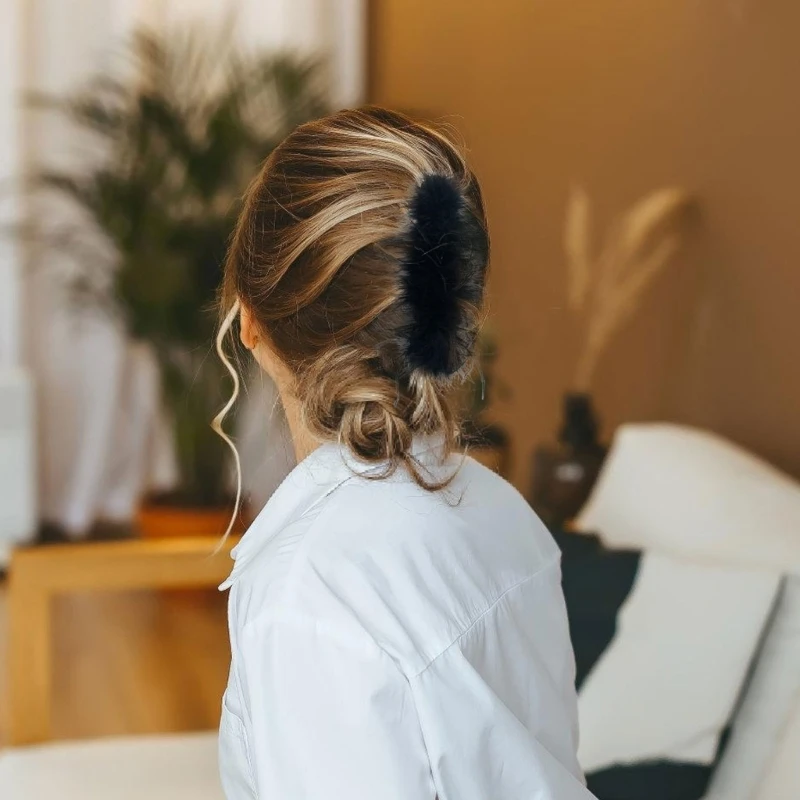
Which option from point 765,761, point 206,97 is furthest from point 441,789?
point 206,97

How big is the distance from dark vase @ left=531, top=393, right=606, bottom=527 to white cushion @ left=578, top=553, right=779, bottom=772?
30.4 inches

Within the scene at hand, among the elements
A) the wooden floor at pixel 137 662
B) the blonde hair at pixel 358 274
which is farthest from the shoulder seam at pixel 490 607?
the wooden floor at pixel 137 662

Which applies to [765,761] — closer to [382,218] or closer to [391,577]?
[391,577]

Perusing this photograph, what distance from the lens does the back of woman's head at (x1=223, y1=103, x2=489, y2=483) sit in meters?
0.92

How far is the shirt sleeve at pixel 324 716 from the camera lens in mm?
808

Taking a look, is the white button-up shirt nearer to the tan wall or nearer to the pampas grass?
the tan wall

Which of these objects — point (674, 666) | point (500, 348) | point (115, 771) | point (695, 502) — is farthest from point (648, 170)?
point (115, 771)

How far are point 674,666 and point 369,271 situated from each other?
2.61 feet

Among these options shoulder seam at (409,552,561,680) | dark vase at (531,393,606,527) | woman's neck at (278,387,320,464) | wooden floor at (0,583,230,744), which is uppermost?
woman's neck at (278,387,320,464)

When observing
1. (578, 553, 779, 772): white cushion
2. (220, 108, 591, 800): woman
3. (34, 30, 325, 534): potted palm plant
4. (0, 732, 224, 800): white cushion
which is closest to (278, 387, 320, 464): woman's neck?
(220, 108, 591, 800): woman

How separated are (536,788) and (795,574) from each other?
0.66 meters

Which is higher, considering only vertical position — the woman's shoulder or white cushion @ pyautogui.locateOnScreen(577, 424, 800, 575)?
the woman's shoulder

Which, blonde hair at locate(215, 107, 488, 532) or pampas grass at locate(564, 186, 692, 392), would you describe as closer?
blonde hair at locate(215, 107, 488, 532)

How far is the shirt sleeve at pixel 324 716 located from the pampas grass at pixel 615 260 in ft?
5.77
